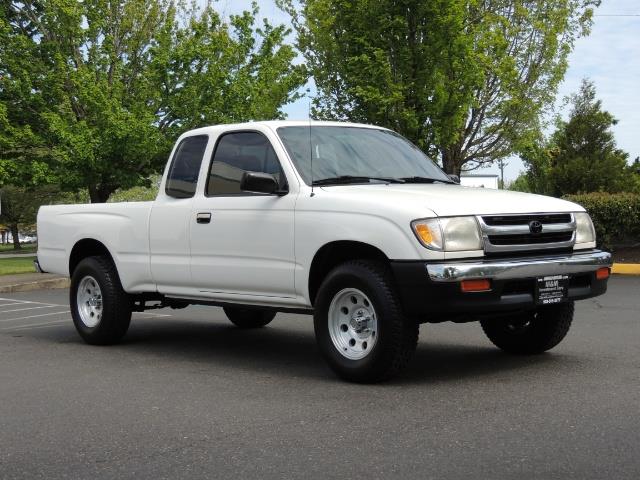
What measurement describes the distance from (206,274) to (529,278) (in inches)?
112

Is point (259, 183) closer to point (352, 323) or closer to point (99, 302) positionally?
point (352, 323)

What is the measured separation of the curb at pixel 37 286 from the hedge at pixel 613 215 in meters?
10.6

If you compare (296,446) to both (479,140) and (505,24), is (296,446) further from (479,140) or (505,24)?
(479,140)

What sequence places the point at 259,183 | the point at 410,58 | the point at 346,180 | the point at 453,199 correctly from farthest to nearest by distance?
the point at 410,58, the point at 346,180, the point at 259,183, the point at 453,199

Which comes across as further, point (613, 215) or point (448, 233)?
point (613, 215)

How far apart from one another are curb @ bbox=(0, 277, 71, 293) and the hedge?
10561mm

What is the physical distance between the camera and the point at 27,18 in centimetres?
3011

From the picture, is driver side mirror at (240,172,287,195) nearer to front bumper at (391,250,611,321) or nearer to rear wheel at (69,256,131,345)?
front bumper at (391,250,611,321)

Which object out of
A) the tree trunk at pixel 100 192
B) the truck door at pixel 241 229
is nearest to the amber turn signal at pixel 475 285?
the truck door at pixel 241 229

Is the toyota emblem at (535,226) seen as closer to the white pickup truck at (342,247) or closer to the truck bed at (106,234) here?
the white pickup truck at (342,247)

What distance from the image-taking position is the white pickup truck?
6.11 m

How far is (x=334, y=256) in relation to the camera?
6.83m

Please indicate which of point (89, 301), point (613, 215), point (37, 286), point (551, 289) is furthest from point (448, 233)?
point (37, 286)

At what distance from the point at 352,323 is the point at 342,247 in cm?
58
